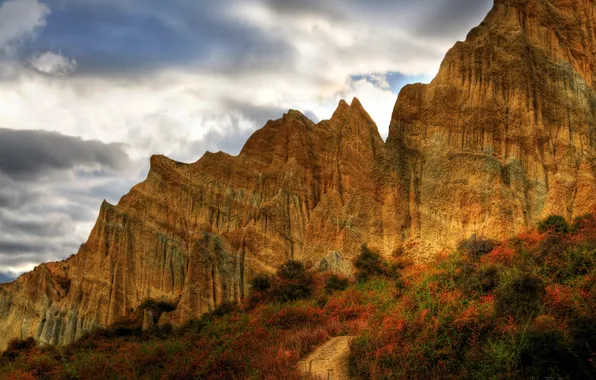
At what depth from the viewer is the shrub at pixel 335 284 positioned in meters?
30.1

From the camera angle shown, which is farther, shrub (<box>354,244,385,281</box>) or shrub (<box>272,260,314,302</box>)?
shrub (<box>354,244,385,281</box>)

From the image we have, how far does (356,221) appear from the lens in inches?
1409

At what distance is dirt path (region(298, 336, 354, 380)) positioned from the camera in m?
16.8

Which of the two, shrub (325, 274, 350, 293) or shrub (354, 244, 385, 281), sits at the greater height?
shrub (354, 244, 385, 281)

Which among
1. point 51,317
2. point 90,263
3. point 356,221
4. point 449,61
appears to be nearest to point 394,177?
point 356,221

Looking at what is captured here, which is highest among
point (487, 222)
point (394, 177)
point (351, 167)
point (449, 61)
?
point (449, 61)

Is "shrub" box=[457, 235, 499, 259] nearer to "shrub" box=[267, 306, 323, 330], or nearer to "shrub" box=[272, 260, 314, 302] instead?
"shrub" box=[267, 306, 323, 330]

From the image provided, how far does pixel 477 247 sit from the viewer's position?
88.7 feet

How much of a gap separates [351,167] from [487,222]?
16.4 meters

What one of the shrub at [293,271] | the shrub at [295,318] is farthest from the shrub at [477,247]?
the shrub at [293,271]

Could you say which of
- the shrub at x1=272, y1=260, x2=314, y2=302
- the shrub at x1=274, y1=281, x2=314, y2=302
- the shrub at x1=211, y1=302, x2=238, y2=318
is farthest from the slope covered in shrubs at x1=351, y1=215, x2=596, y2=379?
the shrub at x1=211, y1=302, x2=238, y2=318

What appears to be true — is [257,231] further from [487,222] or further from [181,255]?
[487,222]

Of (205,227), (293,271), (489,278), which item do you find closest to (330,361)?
(489,278)

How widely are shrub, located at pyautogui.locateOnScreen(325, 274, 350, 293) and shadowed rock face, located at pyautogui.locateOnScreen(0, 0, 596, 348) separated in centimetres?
468
